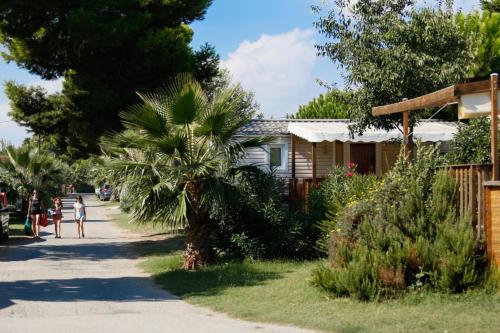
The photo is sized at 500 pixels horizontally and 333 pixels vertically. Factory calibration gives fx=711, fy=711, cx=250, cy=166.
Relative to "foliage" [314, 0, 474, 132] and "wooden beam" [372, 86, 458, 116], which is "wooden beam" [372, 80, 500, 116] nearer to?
"wooden beam" [372, 86, 458, 116]

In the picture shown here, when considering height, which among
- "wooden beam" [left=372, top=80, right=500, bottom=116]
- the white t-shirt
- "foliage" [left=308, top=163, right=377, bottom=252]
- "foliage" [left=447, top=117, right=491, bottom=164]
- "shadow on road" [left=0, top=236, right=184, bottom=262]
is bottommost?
"shadow on road" [left=0, top=236, right=184, bottom=262]

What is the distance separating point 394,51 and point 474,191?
771 centimetres

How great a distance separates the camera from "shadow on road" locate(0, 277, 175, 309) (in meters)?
11.9

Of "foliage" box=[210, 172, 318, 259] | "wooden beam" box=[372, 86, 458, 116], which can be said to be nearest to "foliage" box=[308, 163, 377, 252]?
"foliage" box=[210, 172, 318, 259]

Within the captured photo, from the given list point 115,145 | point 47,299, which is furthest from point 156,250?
point 47,299

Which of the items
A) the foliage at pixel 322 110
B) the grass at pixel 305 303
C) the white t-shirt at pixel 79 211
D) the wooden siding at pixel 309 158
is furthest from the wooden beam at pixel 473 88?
the foliage at pixel 322 110

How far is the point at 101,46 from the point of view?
72.7 feet

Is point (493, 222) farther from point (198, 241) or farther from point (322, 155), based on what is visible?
point (322, 155)

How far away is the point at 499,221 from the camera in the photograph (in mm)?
9914

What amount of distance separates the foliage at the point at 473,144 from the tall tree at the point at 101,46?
10.7m

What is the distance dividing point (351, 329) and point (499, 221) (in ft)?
9.54

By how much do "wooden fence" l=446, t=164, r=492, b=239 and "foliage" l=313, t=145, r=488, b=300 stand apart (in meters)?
0.15

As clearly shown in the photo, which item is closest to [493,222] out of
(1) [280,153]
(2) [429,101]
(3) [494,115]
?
(3) [494,115]

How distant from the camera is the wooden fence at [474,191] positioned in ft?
34.2
